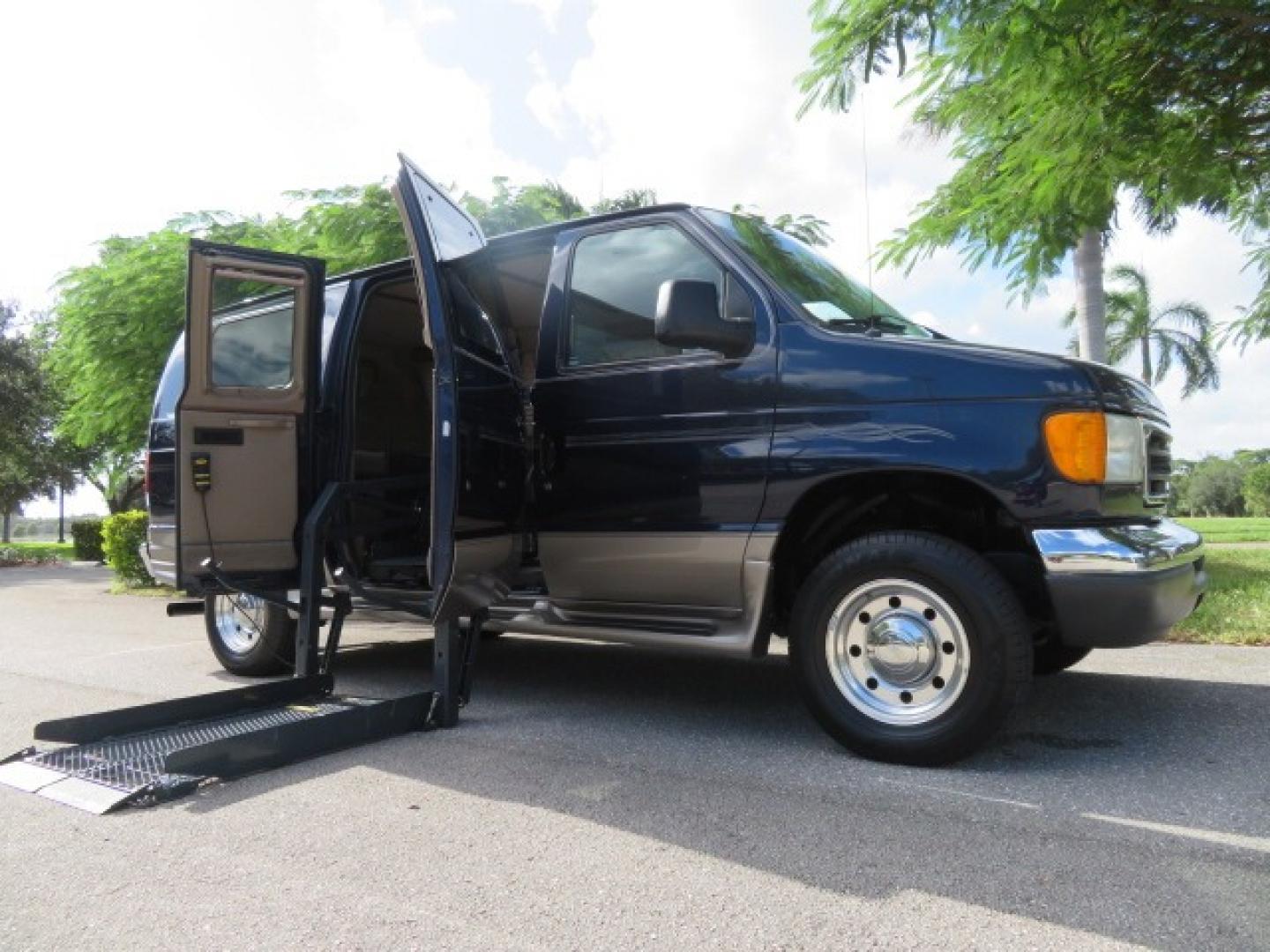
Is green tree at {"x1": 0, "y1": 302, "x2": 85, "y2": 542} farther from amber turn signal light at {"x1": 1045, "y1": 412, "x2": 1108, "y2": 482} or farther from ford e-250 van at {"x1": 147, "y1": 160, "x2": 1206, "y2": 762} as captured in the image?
amber turn signal light at {"x1": 1045, "y1": 412, "x2": 1108, "y2": 482}

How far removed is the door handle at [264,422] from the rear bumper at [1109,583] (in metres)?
3.91

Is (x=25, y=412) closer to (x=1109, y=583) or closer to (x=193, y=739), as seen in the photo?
(x=193, y=739)

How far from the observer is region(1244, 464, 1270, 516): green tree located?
42688mm

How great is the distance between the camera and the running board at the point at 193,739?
10.9ft

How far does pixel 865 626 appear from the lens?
3.57m

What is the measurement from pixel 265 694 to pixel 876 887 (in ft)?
9.97

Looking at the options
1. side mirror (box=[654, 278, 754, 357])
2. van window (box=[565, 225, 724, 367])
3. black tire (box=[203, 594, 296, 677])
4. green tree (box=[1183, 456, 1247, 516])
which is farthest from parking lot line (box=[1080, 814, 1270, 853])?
green tree (box=[1183, 456, 1247, 516])

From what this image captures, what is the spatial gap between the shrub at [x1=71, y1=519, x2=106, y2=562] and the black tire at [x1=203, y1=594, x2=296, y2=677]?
1896 centimetres

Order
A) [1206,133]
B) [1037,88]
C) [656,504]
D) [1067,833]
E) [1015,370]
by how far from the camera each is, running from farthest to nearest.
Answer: [1206,133], [1037,88], [656,504], [1015,370], [1067,833]

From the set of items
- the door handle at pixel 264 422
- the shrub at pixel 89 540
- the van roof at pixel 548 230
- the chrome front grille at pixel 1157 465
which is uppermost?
the van roof at pixel 548 230

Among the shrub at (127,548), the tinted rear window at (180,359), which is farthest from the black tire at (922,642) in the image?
the shrub at (127,548)

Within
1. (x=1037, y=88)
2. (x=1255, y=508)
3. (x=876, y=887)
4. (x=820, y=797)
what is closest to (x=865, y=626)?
(x=820, y=797)

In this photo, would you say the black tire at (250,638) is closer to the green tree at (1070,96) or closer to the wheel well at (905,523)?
the wheel well at (905,523)

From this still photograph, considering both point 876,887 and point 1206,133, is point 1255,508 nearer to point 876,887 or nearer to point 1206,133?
point 1206,133
